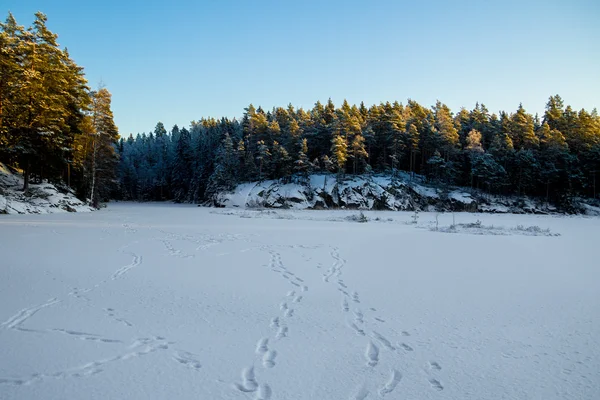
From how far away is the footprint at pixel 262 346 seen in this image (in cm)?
336

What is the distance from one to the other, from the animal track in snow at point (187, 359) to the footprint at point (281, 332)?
3.24 ft

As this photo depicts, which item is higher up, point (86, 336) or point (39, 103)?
point (39, 103)

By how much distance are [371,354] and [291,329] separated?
1089 millimetres

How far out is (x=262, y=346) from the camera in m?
3.48

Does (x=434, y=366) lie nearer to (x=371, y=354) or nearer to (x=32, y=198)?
(x=371, y=354)

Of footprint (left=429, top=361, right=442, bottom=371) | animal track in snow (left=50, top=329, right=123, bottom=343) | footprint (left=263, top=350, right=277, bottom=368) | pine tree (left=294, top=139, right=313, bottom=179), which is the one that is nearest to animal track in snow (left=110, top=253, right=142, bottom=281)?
animal track in snow (left=50, top=329, right=123, bottom=343)

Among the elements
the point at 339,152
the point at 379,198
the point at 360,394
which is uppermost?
the point at 339,152

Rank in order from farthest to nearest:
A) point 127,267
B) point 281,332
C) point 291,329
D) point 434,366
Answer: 1. point 127,267
2. point 291,329
3. point 281,332
4. point 434,366

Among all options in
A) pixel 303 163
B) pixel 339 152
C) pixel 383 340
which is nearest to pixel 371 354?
pixel 383 340

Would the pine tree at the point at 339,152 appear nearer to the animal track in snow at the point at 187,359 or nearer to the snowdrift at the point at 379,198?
the snowdrift at the point at 379,198

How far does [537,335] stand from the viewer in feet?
12.7

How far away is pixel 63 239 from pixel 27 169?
18108mm

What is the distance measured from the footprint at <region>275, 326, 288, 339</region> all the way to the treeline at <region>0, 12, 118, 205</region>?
2617cm

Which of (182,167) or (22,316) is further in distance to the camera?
(182,167)
